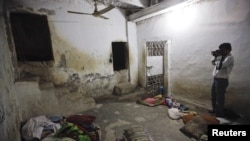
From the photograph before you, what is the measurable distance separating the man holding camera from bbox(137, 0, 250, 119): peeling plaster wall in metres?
0.35

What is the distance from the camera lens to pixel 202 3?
13.1 feet

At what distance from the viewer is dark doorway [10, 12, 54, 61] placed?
4075 mm

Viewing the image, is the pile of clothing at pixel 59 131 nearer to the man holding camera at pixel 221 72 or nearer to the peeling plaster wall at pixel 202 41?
the man holding camera at pixel 221 72

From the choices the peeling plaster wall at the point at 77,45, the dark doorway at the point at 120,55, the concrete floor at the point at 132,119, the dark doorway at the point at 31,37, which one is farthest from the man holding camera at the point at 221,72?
the dark doorway at the point at 31,37

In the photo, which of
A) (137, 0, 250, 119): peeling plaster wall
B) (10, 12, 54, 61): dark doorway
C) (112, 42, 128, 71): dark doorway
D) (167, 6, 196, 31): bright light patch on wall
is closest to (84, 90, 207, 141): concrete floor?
(137, 0, 250, 119): peeling plaster wall

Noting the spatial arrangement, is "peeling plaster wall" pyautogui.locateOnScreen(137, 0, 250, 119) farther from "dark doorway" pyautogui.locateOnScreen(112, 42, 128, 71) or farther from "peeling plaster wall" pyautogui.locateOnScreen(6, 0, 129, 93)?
"peeling plaster wall" pyautogui.locateOnScreen(6, 0, 129, 93)

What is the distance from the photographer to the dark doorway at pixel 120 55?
243 inches

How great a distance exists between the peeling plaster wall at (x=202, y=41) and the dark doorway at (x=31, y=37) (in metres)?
3.75

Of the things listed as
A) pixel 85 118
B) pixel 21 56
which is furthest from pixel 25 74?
pixel 85 118

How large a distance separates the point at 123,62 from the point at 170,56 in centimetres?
217

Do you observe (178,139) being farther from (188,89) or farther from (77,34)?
(77,34)

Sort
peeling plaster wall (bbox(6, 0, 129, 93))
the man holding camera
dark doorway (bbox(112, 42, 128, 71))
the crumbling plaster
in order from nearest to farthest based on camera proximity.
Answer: the man holding camera < the crumbling plaster < peeling plaster wall (bbox(6, 0, 129, 93)) < dark doorway (bbox(112, 42, 128, 71))

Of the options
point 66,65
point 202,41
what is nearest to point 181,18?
point 202,41

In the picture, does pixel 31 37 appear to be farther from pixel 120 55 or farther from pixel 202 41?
pixel 202 41
